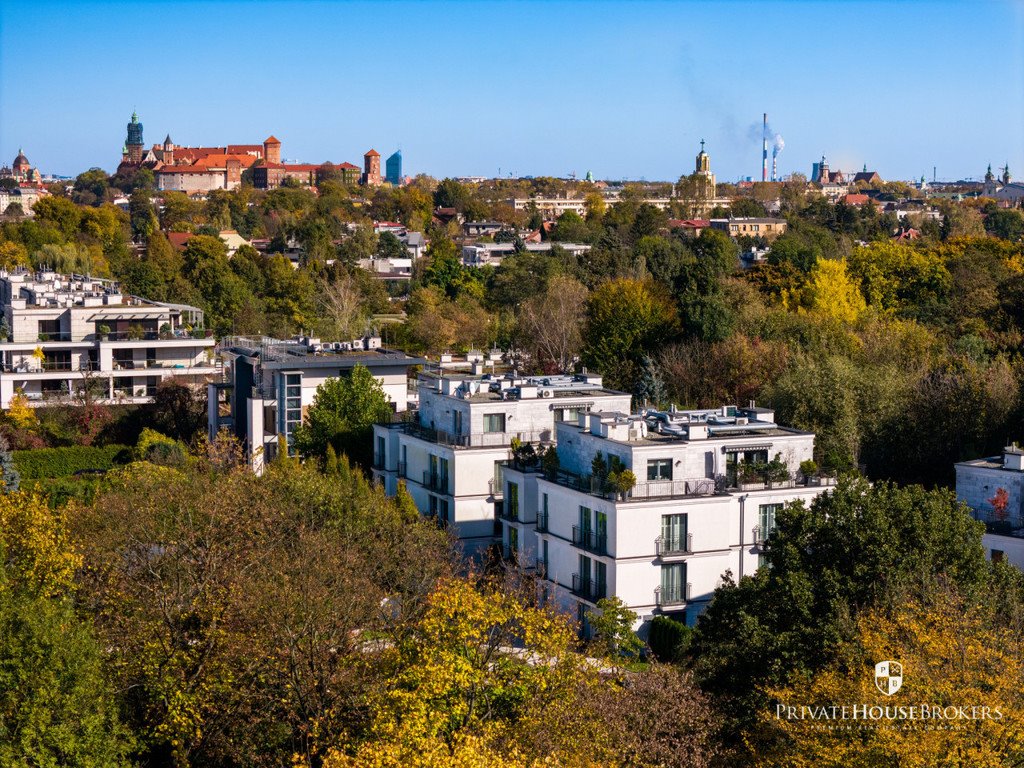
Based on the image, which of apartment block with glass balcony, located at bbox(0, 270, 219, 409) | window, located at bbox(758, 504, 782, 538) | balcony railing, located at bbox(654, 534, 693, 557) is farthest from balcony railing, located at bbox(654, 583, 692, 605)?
apartment block with glass balcony, located at bbox(0, 270, 219, 409)

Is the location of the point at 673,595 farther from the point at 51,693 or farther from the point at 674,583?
the point at 51,693

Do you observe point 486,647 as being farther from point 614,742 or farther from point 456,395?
point 456,395

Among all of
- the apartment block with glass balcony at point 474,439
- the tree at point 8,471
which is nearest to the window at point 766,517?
the apartment block with glass balcony at point 474,439

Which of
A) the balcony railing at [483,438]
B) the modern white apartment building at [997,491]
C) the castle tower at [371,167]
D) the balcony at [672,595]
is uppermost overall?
the castle tower at [371,167]

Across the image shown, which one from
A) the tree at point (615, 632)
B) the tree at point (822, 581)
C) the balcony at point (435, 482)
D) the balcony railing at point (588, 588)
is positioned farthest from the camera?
the balcony at point (435, 482)

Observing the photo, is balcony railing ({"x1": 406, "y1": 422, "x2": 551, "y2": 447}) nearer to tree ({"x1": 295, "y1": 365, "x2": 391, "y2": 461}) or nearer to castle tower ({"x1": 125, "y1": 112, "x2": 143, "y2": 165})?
tree ({"x1": 295, "y1": 365, "x2": 391, "y2": 461})

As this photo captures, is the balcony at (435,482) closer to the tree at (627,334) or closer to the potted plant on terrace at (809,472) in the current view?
the potted plant on terrace at (809,472)
